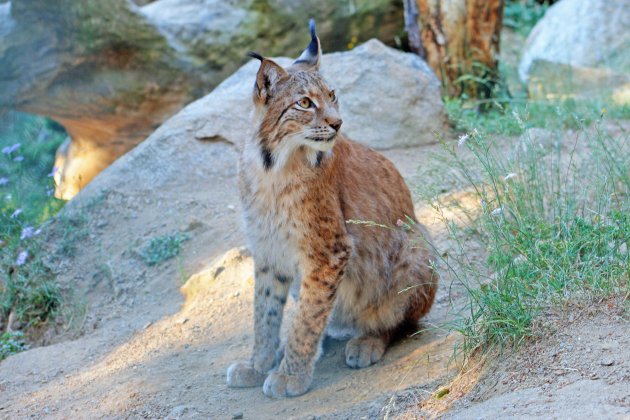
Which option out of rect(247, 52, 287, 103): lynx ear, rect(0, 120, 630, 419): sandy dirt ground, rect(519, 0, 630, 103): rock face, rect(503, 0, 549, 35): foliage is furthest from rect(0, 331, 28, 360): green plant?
rect(503, 0, 549, 35): foliage

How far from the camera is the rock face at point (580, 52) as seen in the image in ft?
32.2

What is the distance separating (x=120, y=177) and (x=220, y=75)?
10.4 feet

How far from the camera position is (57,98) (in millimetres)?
9664

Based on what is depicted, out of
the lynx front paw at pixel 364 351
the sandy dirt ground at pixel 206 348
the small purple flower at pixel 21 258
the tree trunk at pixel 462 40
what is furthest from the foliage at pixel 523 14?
the lynx front paw at pixel 364 351

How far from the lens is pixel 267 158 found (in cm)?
465

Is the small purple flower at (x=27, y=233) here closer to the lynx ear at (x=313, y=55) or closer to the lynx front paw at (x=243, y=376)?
the lynx front paw at (x=243, y=376)

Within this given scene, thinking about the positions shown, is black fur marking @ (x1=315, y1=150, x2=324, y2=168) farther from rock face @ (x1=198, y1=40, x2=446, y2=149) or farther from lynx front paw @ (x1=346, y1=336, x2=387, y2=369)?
rock face @ (x1=198, y1=40, x2=446, y2=149)

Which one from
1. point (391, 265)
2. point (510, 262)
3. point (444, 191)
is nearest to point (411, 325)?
point (391, 265)

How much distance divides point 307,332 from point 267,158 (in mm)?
1011

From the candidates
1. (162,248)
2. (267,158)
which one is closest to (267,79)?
(267,158)

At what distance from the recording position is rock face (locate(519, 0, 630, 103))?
981 cm

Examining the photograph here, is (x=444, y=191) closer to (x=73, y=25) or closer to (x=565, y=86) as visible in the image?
(x=565, y=86)

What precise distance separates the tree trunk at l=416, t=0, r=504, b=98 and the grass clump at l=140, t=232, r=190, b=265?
419cm

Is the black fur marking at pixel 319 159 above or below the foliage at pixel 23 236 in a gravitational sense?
above
